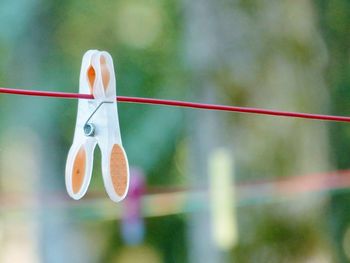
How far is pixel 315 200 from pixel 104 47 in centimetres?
184

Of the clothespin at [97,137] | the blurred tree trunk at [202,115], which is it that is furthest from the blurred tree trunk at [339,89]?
the clothespin at [97,137]

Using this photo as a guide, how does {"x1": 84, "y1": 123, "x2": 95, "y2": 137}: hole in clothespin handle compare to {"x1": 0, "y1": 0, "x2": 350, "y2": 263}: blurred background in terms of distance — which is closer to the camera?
{"x1": 84, "y1": 123, "x2": 95, "y2": 137}: hole in clothespin handle

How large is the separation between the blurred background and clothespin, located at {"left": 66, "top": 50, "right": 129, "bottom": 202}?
1133 mm

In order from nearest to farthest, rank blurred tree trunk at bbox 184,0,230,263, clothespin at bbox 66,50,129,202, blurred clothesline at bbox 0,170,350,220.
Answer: clothespin at bbox 66,50,129,202
blurred tree trunk at bbox 184,0,230,263
blurred clothesline at bbox 0,170,350,220

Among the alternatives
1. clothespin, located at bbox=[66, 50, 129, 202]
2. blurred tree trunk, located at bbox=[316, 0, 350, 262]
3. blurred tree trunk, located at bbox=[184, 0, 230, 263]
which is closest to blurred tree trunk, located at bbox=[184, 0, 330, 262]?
blurred tree trunk, located at bbox=[184, 0, 230, 263]

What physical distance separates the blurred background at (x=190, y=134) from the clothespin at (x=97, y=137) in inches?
44.6

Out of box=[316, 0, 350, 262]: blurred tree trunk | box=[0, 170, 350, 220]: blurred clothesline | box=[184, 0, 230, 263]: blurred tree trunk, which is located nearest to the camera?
box=[184, 0, 230, 263]: blurred tree trunk

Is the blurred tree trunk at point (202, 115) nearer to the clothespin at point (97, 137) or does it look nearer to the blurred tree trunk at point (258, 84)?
the blurred tree trunk at point (258, 84)

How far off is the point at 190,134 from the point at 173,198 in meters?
1.63

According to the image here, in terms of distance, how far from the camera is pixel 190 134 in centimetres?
252

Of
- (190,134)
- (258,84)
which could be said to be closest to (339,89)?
(190,134)

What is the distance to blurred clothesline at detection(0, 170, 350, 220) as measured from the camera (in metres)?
2.51

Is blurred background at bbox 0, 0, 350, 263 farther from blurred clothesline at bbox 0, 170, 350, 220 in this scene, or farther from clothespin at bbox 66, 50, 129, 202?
clothespin at bbox 66, 50, 129, 202

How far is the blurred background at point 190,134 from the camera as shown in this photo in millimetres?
2361
